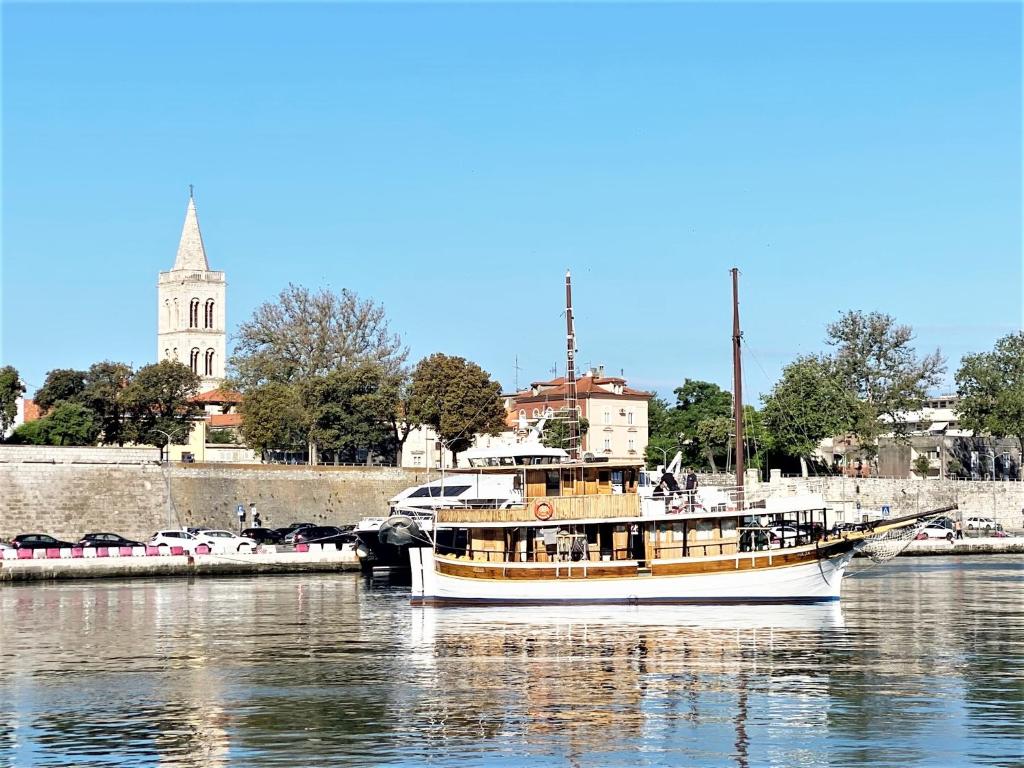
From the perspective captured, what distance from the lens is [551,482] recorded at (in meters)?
46.3

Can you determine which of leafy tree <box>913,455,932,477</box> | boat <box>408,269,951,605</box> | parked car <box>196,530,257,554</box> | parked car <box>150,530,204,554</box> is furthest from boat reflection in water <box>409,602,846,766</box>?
leafy tree <box>913,455,932,477</box>

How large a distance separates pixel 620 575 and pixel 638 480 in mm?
4088

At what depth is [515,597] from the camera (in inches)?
1758

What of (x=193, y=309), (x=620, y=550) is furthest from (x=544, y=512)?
(x=193, y=309)

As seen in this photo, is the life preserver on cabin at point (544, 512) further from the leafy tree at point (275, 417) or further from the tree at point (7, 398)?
the tree at point (7, 398)

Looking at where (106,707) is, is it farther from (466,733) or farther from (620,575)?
(620,575)

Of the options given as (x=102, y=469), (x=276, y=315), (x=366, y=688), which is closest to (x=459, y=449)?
(x=276, y=315)

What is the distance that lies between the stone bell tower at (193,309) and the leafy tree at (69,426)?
2047 inches

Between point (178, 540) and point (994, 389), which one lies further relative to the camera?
point (994, 389)

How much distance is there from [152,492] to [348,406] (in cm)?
1828

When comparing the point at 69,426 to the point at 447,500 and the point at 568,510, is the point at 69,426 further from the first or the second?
the point at 568,510

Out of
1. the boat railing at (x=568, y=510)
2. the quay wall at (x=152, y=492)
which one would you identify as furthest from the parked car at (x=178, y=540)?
the boat railing at (x=568, y=510)

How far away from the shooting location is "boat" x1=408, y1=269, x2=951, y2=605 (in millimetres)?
44000

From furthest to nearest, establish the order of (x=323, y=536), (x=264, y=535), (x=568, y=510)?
(x=264, y=535)
(x=323, y=536)
(x=568, y=510)
